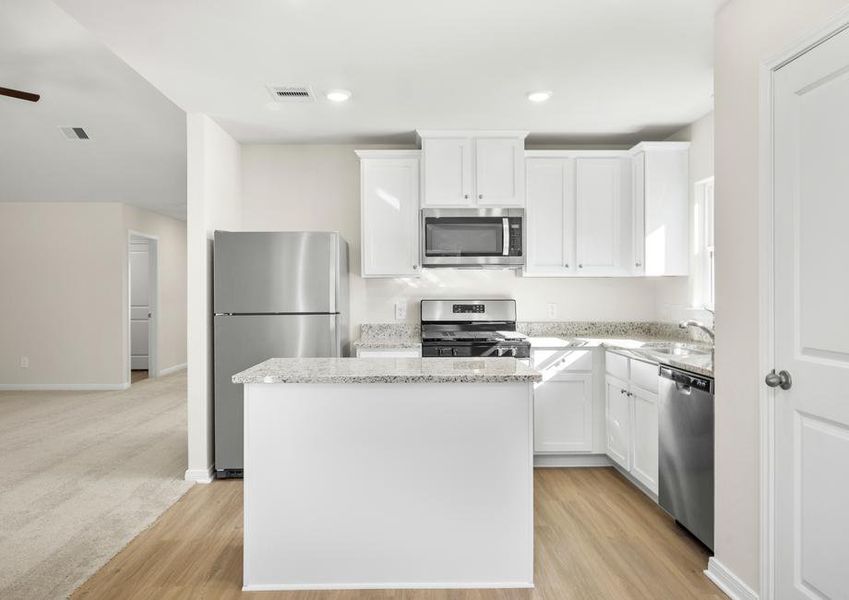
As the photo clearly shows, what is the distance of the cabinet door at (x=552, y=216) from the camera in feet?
13.7

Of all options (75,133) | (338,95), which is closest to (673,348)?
(338,95)

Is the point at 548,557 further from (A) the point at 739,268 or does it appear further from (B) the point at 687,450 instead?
(A) the point at 739,268

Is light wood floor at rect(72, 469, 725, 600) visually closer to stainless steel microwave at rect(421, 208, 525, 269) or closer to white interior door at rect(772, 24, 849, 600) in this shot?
white interior door at rect(772, 24, 849, 600)

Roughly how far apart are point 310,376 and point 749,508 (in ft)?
5.73

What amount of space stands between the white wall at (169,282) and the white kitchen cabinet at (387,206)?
15.1 feet

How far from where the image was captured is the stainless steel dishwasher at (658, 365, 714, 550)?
8.21ft

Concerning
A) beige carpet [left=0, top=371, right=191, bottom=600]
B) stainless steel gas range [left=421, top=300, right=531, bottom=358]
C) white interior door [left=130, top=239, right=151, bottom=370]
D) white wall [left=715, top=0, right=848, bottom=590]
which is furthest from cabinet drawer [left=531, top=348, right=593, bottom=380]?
white interior door [left=130, top=239, right=151, bottom=370]

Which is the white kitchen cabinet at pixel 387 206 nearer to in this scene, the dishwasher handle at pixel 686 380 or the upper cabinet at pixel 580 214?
the upper cabinet at pixel 580 214

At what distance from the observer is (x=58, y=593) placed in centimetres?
227

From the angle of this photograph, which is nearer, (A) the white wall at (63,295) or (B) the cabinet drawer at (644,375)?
(B) the cabinet drawer at (644,375)

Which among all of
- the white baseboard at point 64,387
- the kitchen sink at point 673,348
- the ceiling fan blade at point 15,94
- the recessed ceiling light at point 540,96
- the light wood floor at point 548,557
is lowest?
the light wood floor at point 548,557

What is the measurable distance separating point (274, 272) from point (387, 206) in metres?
0.97

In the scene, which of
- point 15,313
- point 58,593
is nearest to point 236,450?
point 58,593

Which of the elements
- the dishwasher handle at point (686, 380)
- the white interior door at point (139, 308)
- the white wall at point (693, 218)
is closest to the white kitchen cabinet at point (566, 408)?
the white wall at point (693, 218)
